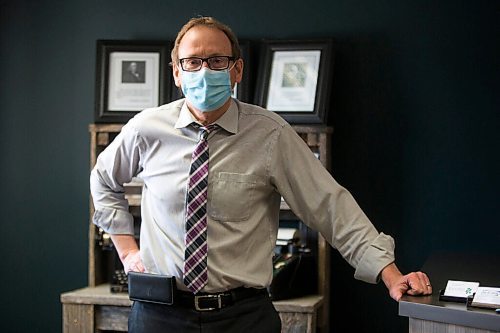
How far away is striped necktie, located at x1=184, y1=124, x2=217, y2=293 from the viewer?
243 cm

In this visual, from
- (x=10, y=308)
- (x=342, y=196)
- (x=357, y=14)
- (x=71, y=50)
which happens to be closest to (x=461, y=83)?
(x=357, y=14)

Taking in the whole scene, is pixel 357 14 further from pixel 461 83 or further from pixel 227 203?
pixel 227 203

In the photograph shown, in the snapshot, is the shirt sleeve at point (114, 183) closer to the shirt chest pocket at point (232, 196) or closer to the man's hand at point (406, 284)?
the shirt chest pocket at point (232, 196)

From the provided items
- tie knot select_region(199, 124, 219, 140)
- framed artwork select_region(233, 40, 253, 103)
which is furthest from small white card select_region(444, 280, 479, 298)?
framed artwork select_region(233, 40, 253, 103)

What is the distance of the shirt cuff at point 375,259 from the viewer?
2.32 m

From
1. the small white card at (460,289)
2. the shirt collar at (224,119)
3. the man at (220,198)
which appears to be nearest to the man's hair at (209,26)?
the man at (220,198)

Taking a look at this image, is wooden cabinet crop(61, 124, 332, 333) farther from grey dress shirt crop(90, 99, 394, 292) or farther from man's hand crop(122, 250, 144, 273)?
grey dress shirt crop(90, 99, 394, 292)

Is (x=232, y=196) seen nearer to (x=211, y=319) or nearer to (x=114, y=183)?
(x=211, y=319)

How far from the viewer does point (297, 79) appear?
400 cm

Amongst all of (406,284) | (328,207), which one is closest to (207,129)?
(328,207)

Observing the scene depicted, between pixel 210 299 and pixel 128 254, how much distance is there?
1.47ft

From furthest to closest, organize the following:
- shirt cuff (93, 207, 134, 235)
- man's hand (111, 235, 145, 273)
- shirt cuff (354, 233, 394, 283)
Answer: shirt cuff (93, 207, 134, 235)
man's hand (111, 235, 145, 273)
shirt cuff (354, 233, 394, 283)

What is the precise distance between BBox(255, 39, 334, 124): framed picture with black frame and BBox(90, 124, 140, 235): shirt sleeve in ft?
4.34

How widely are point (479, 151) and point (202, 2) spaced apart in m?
1.58
